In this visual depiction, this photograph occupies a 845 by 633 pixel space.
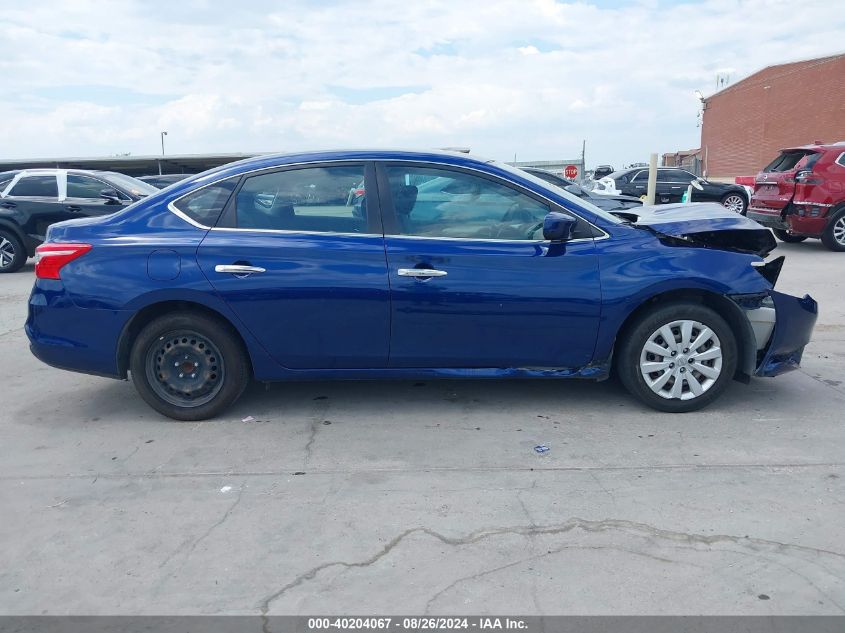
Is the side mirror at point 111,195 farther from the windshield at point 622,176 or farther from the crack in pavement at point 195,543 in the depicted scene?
the windshield at point 622,176

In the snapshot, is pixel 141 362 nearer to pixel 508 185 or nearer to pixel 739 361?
pixel 508 185

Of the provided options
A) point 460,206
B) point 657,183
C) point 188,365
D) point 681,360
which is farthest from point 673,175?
point 188,365

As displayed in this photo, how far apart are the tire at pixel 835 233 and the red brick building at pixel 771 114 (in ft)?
86.9

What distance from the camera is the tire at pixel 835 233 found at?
12086mm

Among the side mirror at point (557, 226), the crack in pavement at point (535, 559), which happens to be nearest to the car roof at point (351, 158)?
the side mirror at point (557, 226)

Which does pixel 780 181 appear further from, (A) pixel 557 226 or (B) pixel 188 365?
(B) pixel 188 365

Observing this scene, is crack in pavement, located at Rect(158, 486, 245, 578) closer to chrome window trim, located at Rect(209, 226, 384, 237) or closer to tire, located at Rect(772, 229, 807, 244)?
chrome window trim, located at Rect(209, 226, 384, 237)

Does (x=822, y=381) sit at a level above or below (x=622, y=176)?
below

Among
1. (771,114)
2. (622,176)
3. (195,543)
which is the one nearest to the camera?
(195,543)

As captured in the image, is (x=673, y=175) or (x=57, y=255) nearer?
(x=57, y=255)

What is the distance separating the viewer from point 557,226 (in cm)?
441

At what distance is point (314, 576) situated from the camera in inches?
120

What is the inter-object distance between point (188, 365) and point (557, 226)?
8.20 ft

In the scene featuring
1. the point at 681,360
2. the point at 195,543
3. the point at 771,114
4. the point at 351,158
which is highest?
the point at 771,114
